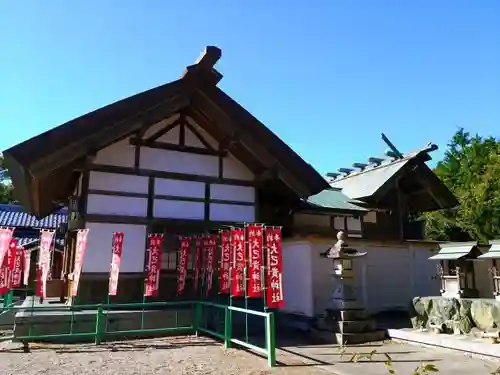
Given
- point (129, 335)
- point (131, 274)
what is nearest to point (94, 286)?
point (131, 274)

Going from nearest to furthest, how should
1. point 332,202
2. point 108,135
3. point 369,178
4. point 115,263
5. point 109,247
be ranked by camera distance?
1. point 115,263
2. point 108,135
3. point 109,247
4. point 332,202
5. point 369,178

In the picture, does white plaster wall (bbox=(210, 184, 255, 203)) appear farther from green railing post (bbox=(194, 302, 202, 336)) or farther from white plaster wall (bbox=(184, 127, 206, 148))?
green railing post (bbox=(194, 302, 202, 336))

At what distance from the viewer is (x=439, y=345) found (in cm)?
909

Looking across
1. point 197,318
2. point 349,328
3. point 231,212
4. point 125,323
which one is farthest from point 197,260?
point 349,328

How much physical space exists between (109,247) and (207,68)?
5.66m

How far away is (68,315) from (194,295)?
3.58 metres

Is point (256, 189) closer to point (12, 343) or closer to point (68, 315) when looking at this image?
point (68, 315)

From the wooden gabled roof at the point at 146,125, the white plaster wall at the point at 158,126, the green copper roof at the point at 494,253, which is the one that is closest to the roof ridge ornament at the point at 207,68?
the wooden gabled roof at the point at 146,125

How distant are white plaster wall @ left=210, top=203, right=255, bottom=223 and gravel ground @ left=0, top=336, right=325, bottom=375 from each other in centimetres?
431

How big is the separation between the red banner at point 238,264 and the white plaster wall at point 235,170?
3917mm

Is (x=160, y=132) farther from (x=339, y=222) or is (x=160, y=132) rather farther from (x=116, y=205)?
(x=339, y=222)

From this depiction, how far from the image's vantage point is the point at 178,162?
12953mm

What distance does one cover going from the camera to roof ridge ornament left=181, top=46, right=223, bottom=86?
11.6 m

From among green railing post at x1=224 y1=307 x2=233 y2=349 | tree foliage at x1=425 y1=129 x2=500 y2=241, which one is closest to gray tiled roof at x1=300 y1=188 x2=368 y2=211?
green railing post at x1=224 y1=307 x2=233 y2=349
